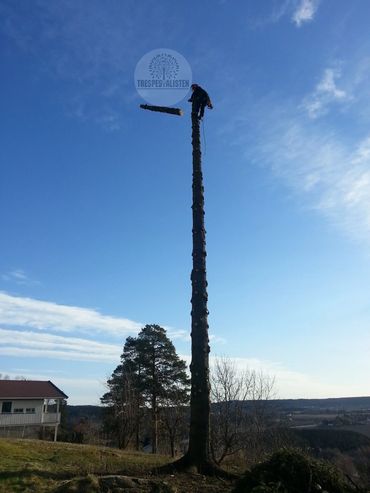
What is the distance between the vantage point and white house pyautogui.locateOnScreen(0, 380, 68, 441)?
1476 inches

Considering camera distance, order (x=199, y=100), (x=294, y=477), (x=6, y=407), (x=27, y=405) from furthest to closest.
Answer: (x=27, y=405), (x=6, y=407), (x=199, y=100), (x=294, y=477)

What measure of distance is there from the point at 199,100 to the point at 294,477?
395 inches

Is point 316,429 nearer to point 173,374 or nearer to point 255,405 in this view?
point 173,374

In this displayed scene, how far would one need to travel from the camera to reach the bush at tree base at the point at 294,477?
5734 mm

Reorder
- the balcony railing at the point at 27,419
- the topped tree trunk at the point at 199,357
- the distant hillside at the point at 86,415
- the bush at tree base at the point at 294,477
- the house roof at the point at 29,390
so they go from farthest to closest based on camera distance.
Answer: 1. the distant hillside at the point at 86,415
2. the house roof at the point at 29,390
3. the balcony railing at the point at 27,419
4. the topped tree trunk at the point at 199,357
5. the bush at tree base at the point at 294,477

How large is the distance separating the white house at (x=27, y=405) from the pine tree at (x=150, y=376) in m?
5.12

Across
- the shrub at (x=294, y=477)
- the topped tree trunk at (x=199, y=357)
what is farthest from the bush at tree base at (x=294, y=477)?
the topped tree trunk at (x=199, y=357)

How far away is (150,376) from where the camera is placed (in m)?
40.0

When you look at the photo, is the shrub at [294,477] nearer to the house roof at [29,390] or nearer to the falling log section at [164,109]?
the falling log section at [164,109]

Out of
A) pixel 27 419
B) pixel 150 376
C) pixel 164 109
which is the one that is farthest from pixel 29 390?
pixel 164 109

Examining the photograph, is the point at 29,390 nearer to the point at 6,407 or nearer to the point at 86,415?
the point at 6,407

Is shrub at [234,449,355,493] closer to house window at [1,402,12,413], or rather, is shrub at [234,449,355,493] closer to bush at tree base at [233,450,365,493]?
bush at tree base at [233,450,365,493]

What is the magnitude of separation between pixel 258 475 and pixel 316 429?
71107mm

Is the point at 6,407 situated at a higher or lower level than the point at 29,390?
lower
